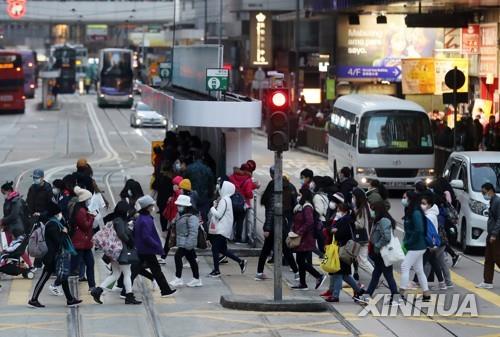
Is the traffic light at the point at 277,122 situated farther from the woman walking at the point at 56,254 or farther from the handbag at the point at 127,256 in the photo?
the woman walking at the point at 56,254

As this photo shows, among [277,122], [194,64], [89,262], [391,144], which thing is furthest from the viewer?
[391,144]

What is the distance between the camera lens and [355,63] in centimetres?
5794

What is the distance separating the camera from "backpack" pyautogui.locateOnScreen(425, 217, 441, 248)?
1895cm

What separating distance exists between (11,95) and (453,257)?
60.1 m

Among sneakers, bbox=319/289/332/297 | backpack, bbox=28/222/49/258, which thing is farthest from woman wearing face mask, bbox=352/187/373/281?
backpack, bbox=28/222/49/258

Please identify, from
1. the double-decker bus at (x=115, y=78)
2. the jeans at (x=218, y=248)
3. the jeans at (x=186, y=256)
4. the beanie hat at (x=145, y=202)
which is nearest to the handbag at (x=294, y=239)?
the jeans at (x=186, y=256)

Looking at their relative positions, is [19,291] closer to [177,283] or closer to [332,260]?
[177,283]

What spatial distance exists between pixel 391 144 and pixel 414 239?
16.2 m

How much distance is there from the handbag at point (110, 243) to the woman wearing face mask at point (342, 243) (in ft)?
9.31

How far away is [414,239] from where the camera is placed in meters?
18.6

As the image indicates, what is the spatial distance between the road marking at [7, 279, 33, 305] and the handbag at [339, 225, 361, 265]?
4.22m

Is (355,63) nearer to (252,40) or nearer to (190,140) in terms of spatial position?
(252,40)

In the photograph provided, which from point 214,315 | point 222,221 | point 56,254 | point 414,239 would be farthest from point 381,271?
point 56,254

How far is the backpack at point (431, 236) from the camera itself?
62.2ft
